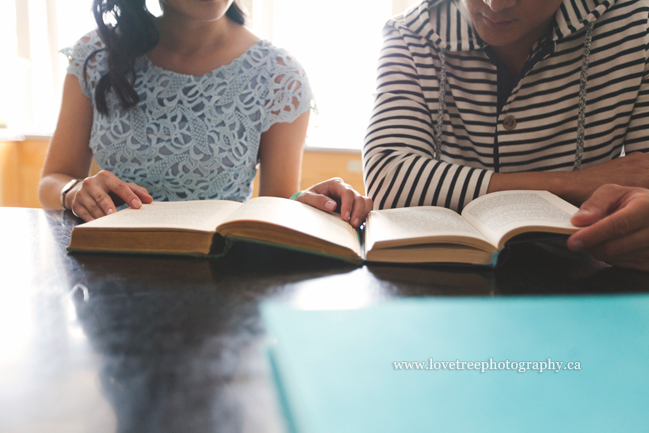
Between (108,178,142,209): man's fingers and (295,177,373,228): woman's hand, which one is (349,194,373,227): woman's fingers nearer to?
(295,177,373,228): woman's hand

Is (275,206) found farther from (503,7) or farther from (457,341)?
(503,7)

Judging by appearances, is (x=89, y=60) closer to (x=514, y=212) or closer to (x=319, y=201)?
(x=319, y=201)

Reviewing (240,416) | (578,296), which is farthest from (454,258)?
(240,416)

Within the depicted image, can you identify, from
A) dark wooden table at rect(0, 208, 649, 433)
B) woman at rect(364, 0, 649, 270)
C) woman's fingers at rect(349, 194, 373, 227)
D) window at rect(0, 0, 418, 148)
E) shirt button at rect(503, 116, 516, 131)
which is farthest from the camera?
window at rect(0, 0, 418, 148)

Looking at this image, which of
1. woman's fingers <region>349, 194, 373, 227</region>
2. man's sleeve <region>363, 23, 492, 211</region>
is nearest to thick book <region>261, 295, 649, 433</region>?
woman's fingers <region>349, 194, 373, 227</region>

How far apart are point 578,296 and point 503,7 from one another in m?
0.55

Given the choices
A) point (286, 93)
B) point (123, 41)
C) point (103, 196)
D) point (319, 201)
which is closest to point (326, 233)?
point (319, 201)

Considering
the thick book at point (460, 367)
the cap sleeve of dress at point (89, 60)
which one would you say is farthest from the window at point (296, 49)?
the thick book at point (460, 367)

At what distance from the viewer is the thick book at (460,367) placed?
0.74 feet

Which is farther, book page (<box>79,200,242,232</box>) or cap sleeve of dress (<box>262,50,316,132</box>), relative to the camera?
cap sleeve of dress (<box>262,50,316,132</box>)

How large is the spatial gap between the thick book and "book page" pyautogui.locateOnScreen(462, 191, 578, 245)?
125 millimetres

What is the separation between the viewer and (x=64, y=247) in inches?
21.2

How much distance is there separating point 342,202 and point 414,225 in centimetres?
13

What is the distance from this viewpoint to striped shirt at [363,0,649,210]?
2.52 feet
